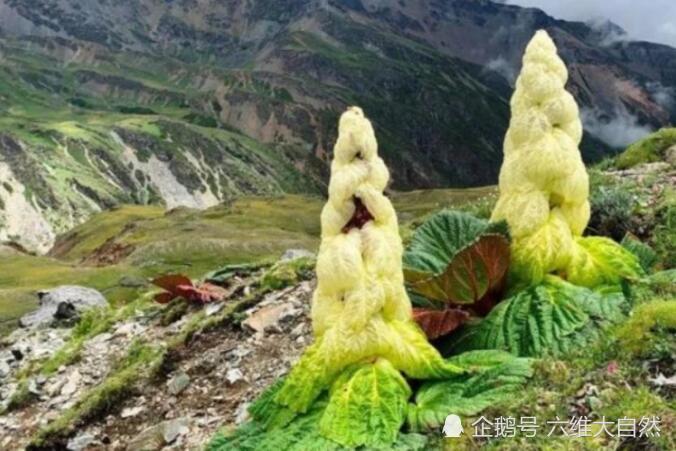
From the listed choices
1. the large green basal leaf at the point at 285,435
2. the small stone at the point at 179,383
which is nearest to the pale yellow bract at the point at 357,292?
the large green basal leaf at the point at 285,435

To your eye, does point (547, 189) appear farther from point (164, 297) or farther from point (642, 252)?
point (164, 297)

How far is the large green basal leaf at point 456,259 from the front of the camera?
27.3ft

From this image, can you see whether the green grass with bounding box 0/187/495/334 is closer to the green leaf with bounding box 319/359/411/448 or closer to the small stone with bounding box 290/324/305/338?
the small stone with bounding box 290/324/305/338

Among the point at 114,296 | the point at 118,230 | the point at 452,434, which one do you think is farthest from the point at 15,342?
the point at 118,230

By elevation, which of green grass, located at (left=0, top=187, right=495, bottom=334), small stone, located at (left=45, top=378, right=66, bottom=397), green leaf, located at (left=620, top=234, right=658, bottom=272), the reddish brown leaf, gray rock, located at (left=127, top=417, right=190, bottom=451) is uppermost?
the reddish brown leaf

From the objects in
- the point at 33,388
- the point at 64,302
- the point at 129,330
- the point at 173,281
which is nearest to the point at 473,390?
the point at 173,281

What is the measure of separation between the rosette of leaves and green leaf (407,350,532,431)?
919 mm

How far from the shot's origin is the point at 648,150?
17.1 meters

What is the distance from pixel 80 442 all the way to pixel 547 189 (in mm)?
7049

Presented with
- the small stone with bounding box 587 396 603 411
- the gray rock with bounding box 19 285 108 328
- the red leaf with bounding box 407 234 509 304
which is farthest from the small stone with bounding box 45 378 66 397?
the gray rock with bounding box 19 285 108 328

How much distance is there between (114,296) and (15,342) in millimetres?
52689

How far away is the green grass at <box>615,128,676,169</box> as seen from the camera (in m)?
16.8

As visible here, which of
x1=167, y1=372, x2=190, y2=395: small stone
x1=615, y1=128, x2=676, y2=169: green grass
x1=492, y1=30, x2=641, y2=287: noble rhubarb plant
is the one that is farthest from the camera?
x1=615, y1=128, x2=676, y2=169: green grass

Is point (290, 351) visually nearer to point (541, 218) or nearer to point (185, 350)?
point (185, 350)
